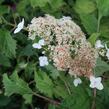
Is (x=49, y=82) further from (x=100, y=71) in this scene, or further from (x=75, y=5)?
(x=75, y=5)

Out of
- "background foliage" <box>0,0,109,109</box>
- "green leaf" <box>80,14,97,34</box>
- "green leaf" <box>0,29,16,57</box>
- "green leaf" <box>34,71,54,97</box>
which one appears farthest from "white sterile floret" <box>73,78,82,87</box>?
"green leaf" <box>0,29,16,57</box>

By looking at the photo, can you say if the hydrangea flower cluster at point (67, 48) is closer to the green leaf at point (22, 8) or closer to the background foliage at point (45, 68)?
the background foliage at point (45, 68)

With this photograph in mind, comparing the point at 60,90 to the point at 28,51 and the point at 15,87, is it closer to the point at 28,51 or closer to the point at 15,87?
the point at 15,87

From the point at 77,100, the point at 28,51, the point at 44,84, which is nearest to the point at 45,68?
the point at 28,51

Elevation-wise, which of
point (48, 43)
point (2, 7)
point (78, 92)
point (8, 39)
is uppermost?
point (2, 7)

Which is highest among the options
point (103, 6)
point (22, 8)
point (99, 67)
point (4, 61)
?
point (22, 8)

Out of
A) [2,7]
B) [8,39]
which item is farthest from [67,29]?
[2,7]

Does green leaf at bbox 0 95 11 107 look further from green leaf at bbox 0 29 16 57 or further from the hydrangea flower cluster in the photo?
the hydrangea flower cluster
